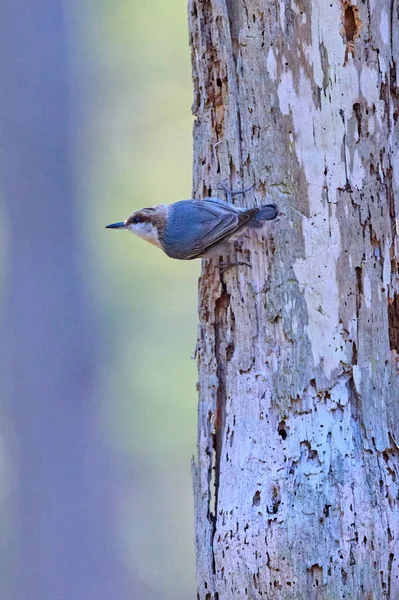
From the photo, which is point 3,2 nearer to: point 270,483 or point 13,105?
point 13,105

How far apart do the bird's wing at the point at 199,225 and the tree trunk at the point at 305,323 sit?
93 mm

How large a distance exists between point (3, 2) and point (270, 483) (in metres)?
4.78

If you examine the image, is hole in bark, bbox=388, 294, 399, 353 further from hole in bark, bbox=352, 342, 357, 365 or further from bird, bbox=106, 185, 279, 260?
bird, bbox=106, 185, 279, 260

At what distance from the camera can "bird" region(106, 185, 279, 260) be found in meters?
3.05

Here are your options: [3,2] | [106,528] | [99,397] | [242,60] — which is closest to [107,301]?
[99,397]

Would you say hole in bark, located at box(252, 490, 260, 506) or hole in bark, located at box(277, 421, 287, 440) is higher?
hole in bark, located at box(277, 421, 287, 440)

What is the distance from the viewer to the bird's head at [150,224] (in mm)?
3600

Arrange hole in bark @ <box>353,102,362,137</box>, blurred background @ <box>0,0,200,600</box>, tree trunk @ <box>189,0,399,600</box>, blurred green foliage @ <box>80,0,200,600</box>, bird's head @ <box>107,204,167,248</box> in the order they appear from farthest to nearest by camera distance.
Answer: blurred green foliage @ <box>80,0,200,600</box> < blurred background @ <box>0,0,200,600</box> < bird's head @ <box>107,204,167,248</box> < hole in bark @ <box>353,102,362,137</box> < tree trunk @ <box>189,0,399,600</box>

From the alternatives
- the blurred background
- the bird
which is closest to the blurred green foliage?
the blurred background

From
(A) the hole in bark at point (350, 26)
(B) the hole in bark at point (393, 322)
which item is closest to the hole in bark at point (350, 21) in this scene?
(A) the hole in bark at point (350, 26)

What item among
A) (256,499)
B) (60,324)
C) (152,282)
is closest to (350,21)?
(256,499)

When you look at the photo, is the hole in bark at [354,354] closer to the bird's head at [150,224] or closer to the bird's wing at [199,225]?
the bird's wing at [199,225]

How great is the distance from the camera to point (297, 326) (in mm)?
2939

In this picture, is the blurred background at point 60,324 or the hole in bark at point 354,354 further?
the blurred background at point 60,324
